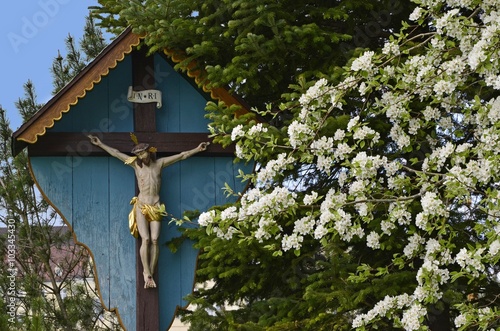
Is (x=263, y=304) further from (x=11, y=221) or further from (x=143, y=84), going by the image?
(x=11, y=221)

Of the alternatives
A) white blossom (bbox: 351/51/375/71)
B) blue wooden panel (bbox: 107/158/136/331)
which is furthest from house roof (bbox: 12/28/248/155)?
white blossom (bbox: 351/51/375/71)

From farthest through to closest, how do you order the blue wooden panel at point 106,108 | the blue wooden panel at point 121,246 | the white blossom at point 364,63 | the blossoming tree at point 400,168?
the blue wooden panel at point 106,108 < the blue wooden panel at point 121,246 < the white blossom at point 364,63 < the blossoming tree at point 400,168

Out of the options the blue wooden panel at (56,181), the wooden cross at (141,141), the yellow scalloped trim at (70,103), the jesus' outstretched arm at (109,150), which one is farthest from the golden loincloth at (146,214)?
the yellow scalloped trim at (70,103)

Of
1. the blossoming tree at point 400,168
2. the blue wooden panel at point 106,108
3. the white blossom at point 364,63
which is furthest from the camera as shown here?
the blue wooden panel at point 106,108

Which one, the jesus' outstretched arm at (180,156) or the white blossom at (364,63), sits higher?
the white blossom at (364,63)

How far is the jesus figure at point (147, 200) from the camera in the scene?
25.8ft

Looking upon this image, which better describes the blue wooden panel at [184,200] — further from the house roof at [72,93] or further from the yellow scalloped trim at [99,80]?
the house roof at [72,93]

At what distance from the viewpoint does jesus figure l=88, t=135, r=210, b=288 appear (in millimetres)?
7863

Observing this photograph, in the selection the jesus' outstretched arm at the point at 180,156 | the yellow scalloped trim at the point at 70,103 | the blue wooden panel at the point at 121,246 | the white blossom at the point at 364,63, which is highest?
the yellow scalloped trim at the point at 70,103

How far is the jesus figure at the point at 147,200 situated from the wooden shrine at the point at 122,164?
0.09 meters

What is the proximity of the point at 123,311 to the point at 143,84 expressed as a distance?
1.64 meters

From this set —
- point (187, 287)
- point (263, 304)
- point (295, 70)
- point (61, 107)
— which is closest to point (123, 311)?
point (187, 287)

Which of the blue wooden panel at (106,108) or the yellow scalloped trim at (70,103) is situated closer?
the yellow scalloped trim at (70,103)

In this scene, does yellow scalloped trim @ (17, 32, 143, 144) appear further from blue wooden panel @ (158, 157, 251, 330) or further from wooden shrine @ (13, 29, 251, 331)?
blue wooden panel @ (158, 157, 251, 330)
